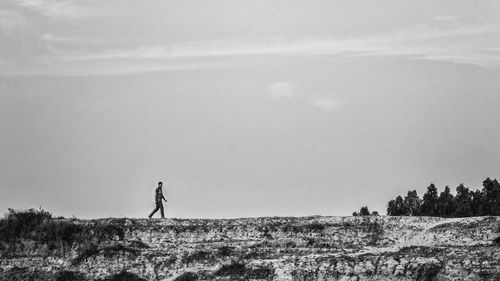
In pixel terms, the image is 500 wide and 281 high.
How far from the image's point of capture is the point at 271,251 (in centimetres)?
5259

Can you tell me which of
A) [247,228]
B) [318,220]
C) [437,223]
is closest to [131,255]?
[247,228]

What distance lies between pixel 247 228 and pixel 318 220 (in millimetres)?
3505

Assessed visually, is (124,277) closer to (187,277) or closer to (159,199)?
(187,277)

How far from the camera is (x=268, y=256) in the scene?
5188cm

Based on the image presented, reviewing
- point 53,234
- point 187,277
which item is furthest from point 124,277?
point 53,234

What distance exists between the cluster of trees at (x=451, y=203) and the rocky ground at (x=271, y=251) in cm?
2144

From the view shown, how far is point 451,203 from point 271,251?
2729cm

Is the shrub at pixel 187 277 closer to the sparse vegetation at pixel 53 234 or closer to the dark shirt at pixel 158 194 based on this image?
the sparse vegetation at pixel 53 234

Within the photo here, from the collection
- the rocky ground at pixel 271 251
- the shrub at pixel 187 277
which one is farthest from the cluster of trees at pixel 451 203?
the shrub at pixel 187 277

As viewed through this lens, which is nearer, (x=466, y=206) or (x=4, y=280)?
(x=4, y=280)

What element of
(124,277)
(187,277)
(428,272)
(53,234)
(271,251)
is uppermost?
(53,234)

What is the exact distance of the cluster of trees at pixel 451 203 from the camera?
74.5m

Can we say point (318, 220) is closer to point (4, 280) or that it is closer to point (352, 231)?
point (352, 231)

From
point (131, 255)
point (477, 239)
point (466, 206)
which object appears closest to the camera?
point (477, 239)
